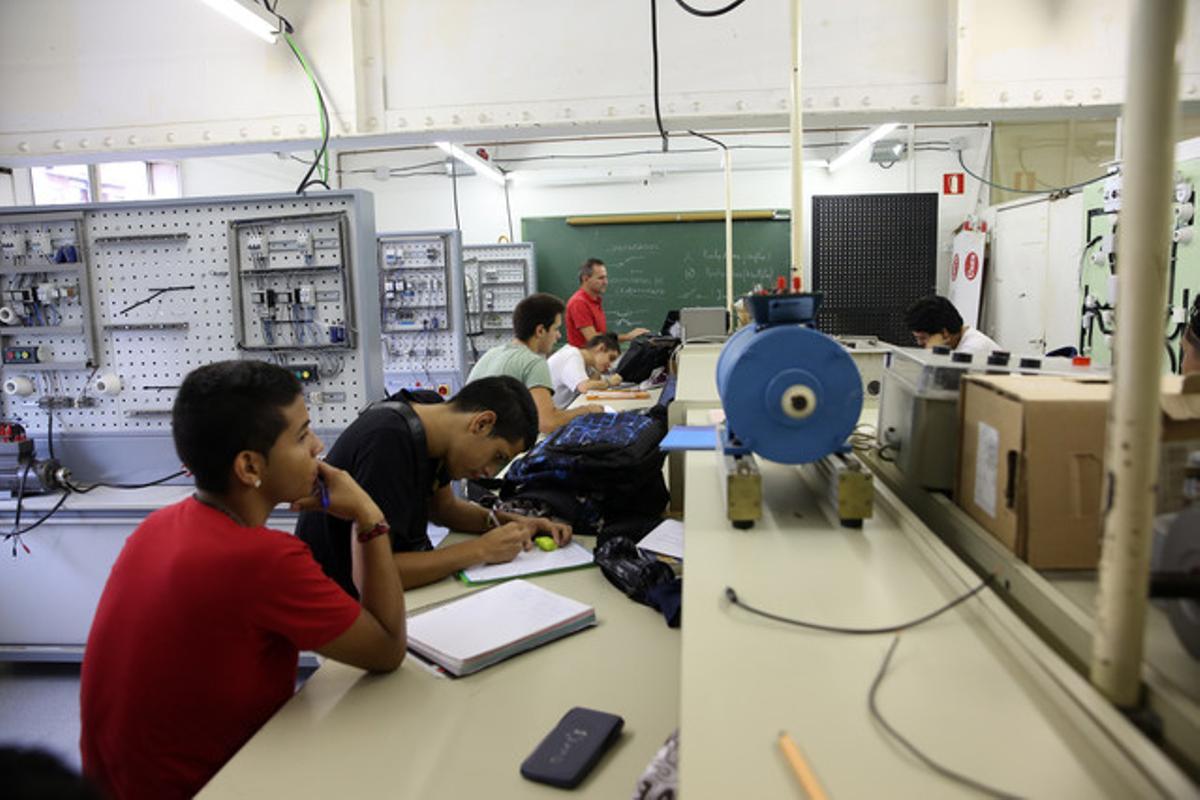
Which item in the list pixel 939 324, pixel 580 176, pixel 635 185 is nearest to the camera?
pixel 939 324

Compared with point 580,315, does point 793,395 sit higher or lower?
lower

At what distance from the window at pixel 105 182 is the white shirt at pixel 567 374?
8.64ft

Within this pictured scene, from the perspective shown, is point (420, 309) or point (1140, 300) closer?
point (1140, 300)

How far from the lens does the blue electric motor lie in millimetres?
1055

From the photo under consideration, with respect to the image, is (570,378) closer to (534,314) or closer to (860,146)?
(534,314)

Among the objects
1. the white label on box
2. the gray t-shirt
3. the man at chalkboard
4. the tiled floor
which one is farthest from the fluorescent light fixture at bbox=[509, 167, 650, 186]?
the white label on box

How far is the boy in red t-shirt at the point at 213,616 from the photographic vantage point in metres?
1.02

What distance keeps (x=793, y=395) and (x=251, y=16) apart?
2075 millimetres

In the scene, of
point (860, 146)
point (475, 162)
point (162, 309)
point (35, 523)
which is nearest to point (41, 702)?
point (35, 523)

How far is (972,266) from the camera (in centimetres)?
589

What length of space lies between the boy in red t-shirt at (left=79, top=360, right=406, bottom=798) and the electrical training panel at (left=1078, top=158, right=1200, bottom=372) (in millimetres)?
2416

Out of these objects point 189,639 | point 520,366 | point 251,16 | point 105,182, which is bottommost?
point 189,639

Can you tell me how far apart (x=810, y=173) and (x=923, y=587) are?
680cm

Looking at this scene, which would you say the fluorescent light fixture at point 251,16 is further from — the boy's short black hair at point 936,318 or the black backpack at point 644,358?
the boy's short black hair at point 936,318
